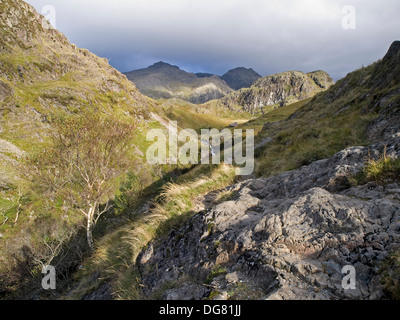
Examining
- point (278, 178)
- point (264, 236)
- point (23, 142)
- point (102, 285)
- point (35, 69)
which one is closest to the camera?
point (264, 236)

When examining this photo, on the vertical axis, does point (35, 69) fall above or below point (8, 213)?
above

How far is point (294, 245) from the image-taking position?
17.1ft

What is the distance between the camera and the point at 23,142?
170 ft

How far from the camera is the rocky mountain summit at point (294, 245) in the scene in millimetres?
4199

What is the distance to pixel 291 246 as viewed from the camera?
5.23 meters

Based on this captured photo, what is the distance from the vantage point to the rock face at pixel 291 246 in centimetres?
421

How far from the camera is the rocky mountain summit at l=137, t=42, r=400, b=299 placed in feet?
13.8

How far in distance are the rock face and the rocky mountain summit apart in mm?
18

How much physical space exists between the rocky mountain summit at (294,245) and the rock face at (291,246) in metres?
0.02

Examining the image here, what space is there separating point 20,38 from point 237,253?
13289cm

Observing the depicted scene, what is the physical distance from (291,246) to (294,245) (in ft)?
0.27

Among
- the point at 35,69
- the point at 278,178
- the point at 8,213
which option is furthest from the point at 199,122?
the point at 278,178
